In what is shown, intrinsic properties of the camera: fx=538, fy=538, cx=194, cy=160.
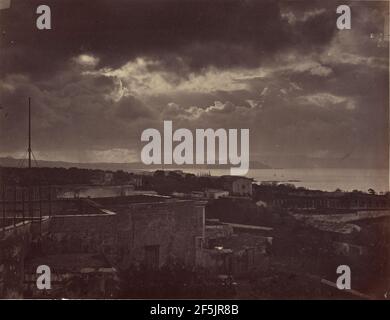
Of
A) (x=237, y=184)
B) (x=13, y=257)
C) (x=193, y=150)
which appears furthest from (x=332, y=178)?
(x=13, y=257)

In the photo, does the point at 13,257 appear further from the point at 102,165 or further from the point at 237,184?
the point at 237,184

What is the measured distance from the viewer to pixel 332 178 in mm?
3826

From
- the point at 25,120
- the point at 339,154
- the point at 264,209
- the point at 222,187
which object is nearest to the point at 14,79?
the point at 25,120

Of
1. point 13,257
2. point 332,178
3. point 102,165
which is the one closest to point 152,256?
point 102,165

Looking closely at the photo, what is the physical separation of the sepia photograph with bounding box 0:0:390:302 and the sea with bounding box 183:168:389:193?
0.03 ft

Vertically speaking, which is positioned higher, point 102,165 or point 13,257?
point 102,165

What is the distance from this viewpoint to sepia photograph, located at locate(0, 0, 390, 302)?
148 inches

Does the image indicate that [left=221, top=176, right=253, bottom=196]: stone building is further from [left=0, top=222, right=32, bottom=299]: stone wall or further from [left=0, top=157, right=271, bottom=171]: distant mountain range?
[left=0, top=222, right=32, bottom=299]: stone wall

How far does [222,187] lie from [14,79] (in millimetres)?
Result: 1635

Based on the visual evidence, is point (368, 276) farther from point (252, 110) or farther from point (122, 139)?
point (122, 139)

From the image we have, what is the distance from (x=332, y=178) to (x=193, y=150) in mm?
1008

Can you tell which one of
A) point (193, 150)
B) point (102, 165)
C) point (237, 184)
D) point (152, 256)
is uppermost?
point (193, 150)

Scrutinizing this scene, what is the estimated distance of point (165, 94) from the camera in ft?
12.5

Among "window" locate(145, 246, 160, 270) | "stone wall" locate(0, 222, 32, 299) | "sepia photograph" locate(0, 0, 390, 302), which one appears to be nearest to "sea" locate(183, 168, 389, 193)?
"sepia photograph" locate(0, 0, 390, 302)
